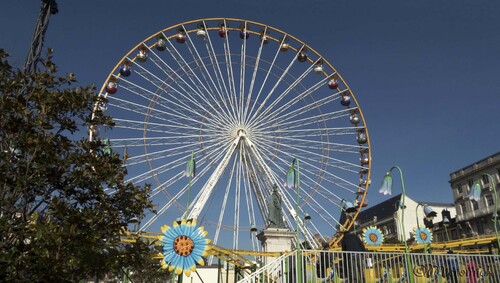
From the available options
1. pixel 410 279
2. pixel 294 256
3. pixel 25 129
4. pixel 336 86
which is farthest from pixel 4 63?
pixel 336 86

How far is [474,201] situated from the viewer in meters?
48.3

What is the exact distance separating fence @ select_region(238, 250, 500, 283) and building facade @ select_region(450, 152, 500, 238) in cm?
3491

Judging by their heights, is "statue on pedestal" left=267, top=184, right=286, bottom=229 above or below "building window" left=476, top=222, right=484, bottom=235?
below

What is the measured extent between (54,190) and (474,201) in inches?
2028

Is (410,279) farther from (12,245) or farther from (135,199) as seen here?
(12,245)

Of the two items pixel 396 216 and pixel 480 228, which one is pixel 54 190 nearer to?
pixel 480 228

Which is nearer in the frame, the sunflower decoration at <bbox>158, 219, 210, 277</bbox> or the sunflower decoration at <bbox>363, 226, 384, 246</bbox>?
the sunflower decoration at <bbox>158, 219, 210, 277</bbox>

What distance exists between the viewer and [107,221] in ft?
23.9

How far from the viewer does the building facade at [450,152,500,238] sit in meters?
45.3

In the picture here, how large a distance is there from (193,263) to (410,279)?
19.7 feet

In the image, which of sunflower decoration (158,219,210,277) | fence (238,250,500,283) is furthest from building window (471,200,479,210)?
sunflower decoration (158,219,210,277)

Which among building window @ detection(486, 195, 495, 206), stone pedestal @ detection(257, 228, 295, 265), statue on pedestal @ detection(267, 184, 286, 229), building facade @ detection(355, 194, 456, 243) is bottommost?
stone pedestal @ detection(257, 228, 295, 265)

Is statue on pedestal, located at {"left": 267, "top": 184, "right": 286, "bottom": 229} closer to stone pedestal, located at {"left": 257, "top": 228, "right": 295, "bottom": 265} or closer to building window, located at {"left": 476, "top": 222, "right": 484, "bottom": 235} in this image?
stone pedestal, located at {"left": 257, "top": 228, "right": 295, "bottom": 265}

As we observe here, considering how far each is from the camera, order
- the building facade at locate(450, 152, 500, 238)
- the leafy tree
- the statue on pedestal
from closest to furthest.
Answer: the leafy tree
the statue on pedestal
the building facade at locate(450, 152, 500, 238)
